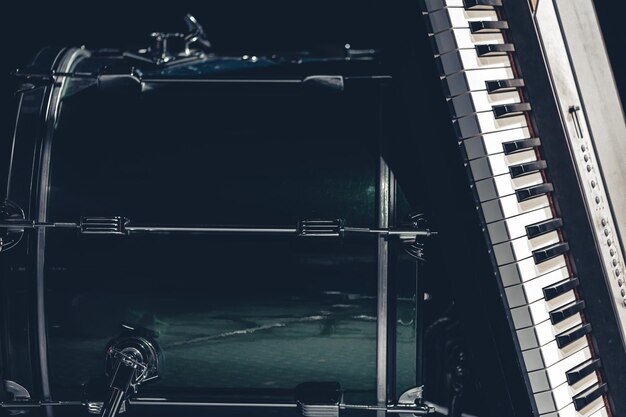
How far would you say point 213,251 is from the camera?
1.44 meters

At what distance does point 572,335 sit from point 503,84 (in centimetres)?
44

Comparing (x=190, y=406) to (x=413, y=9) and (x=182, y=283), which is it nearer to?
(x=182, y=283)

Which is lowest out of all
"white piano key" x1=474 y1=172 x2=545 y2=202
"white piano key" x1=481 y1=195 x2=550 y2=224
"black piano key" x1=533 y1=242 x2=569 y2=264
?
"black piano key" x1=533 y1=242 x2=569 y2=264

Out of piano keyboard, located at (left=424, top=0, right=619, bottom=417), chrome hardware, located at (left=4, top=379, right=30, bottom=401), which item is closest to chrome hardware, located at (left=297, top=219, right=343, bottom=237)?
piano keyboard, located at (left=424, top=0, right=619, bottom=417)

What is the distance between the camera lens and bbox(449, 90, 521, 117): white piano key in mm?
1150

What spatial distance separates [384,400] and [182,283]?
48cm

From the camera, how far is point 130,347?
143cm

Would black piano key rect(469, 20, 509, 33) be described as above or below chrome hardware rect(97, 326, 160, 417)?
above

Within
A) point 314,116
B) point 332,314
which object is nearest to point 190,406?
point 332,314

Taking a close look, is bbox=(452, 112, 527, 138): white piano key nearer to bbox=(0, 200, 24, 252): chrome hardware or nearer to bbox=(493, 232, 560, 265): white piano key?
bbox=(493, 232, 560, 265): white piano key

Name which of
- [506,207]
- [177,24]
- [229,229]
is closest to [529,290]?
[506,207]

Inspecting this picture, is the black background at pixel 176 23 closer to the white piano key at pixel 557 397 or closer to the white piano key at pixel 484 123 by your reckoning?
the white piano key at pixel 484 123

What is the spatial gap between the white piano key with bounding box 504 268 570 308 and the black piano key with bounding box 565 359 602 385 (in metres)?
0.12

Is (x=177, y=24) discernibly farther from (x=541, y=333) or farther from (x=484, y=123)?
(x=541, y=333)
